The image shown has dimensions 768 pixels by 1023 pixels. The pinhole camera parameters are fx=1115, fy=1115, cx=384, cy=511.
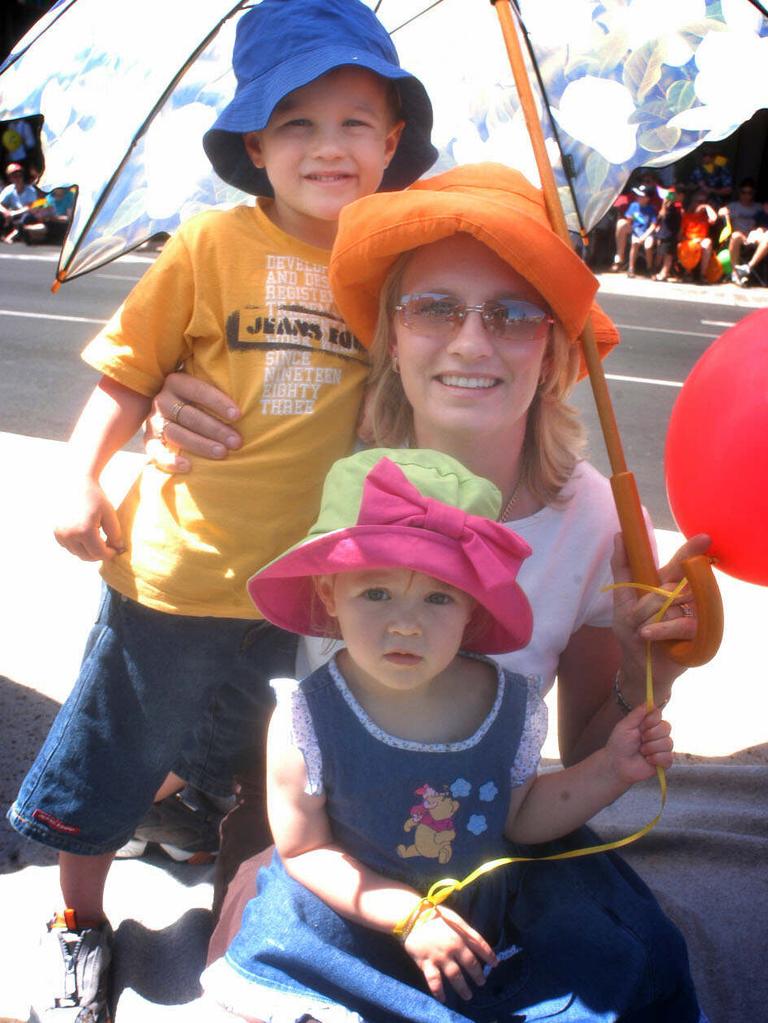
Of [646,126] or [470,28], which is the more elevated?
[470,28]

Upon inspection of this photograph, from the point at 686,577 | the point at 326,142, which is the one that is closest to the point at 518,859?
the point at 686,577

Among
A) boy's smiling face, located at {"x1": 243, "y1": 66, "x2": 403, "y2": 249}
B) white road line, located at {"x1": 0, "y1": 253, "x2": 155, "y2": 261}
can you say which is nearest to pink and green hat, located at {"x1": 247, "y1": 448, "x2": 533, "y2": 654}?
boy's smiling face, located at {"x1": 243, "y1": 66, "x2": 403, "y2": 249}

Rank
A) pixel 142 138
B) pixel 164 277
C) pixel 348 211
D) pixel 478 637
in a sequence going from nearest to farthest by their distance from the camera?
1. pixel 478 637
2. pixel 348 211
3. pixel 164 277
4. pixel 142 138

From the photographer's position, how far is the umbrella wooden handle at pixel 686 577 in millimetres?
1682

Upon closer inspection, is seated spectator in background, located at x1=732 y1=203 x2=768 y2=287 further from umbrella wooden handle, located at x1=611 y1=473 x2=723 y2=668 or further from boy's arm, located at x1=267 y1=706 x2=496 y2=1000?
boy's arm, located at x1=267 y1=706 x2=496 y2=1000

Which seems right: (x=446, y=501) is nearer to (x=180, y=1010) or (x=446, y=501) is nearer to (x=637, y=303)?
(x=180, y=1010)

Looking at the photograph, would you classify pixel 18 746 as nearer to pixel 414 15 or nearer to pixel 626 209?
pixel 414 15

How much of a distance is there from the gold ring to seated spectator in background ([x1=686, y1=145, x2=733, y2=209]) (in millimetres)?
19357

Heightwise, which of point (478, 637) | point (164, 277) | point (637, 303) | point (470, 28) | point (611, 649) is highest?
point (470, 28)

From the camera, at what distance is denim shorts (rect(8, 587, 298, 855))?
2197 millimetres

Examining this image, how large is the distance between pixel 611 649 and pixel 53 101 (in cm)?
154

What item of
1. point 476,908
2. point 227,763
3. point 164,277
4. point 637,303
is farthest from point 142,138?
point 637,303

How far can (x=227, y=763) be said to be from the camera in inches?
101

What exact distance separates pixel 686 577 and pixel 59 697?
2174 millimetres
